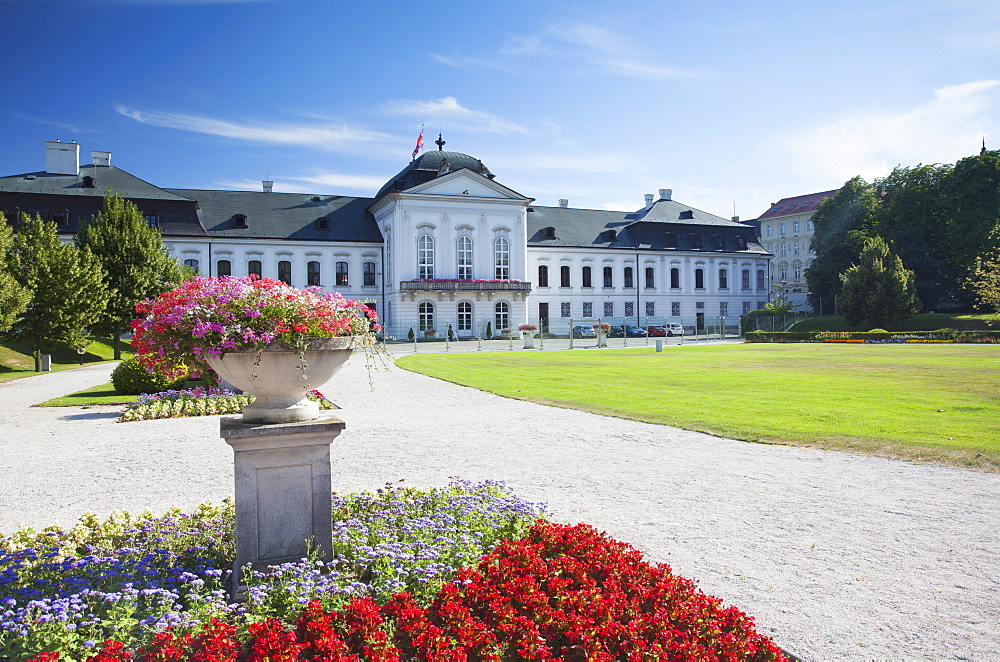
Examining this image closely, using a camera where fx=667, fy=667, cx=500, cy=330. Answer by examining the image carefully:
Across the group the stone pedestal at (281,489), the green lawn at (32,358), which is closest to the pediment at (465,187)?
the green lawn at (32,358)

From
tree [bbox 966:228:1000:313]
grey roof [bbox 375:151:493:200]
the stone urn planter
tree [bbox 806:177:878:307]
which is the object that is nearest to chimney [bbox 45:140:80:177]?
grey roof [bbox 375:151:493:200]

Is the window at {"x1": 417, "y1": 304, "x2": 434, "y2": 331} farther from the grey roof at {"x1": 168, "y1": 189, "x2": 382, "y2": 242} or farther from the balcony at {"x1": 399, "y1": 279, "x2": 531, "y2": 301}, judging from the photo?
the grey roof at {"x1": 168, "y1": 189, "x2": 382, "y2": 242}

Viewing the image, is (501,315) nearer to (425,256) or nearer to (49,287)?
(425,256)

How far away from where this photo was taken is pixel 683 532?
5414 millimetres

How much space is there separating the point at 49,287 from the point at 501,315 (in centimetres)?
3435

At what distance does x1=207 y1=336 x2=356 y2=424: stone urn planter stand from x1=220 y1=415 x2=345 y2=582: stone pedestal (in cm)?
11

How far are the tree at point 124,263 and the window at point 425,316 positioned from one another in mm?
20621

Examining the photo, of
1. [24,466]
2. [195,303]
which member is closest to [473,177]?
[24,466]

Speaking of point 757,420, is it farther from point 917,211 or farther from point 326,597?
point 917,211

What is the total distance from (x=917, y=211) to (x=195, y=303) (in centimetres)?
6119

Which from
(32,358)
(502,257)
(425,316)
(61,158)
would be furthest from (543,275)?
(32,358)

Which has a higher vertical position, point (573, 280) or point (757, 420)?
point (573, 280)

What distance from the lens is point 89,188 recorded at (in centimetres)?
4756

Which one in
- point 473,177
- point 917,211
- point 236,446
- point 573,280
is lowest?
point 236,446
